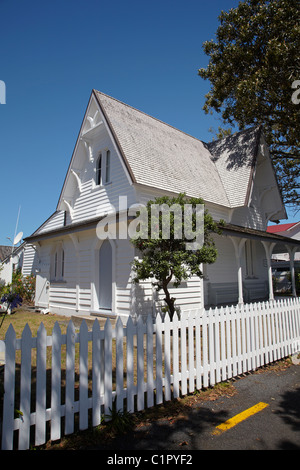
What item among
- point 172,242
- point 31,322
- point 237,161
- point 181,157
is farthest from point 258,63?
point 31,322

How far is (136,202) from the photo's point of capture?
1120cm

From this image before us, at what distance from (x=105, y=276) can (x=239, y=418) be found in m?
8.51

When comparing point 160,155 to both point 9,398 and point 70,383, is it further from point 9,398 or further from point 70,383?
point 9,398

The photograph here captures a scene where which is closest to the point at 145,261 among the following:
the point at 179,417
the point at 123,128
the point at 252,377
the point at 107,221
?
the point at 107,221

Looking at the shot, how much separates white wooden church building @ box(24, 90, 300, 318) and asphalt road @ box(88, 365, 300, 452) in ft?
18.9

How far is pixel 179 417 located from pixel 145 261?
4.55m

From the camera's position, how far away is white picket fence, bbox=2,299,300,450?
→ 129 inches

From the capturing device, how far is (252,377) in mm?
5793

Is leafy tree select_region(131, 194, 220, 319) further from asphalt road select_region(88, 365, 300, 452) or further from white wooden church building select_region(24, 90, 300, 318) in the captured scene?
asphalt road select_region(88, 365, 300, 452)

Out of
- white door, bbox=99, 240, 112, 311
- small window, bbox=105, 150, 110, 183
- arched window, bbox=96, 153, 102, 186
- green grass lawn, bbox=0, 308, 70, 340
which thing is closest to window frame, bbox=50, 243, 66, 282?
green grass lawn, bbox=0, 308, 70, 340

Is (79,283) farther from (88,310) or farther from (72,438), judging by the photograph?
(72,438)

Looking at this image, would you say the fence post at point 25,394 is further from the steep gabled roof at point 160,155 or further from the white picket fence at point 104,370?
the steep gabled roof at point 160,155

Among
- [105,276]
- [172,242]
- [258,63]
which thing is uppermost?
[258,63]
